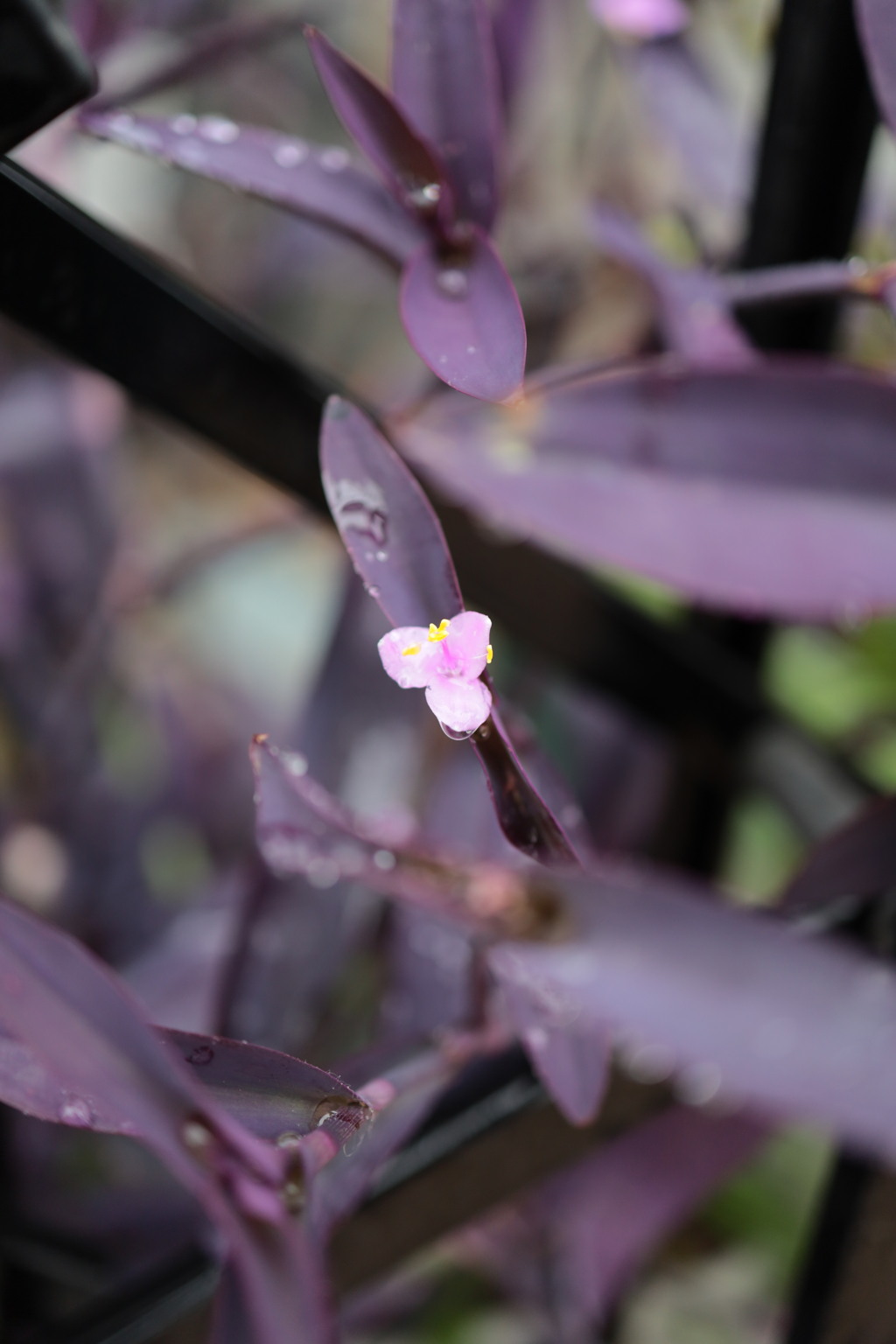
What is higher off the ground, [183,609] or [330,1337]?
[330,1337]

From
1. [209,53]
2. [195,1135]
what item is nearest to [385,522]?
[195,1135]

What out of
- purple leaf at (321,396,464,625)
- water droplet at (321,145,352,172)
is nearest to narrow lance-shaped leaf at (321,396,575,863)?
purple leaf at (321,396,464,625)

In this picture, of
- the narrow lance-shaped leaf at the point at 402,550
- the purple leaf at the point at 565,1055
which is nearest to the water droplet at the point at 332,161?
the narrow lance-shaped leaf at the point at 402,550

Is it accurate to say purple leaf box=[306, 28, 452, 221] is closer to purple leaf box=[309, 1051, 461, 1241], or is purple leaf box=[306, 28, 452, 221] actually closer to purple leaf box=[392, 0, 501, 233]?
purple leaf box=[392, 0, 501, 233]

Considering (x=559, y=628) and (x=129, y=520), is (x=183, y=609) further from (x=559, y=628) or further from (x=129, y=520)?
(x=559, y=628)

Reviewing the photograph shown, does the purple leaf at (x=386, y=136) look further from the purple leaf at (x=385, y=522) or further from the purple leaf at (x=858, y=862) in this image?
the purple leaf at (x=858, y=862)

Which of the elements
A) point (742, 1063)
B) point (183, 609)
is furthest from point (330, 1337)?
point (183, 609)
